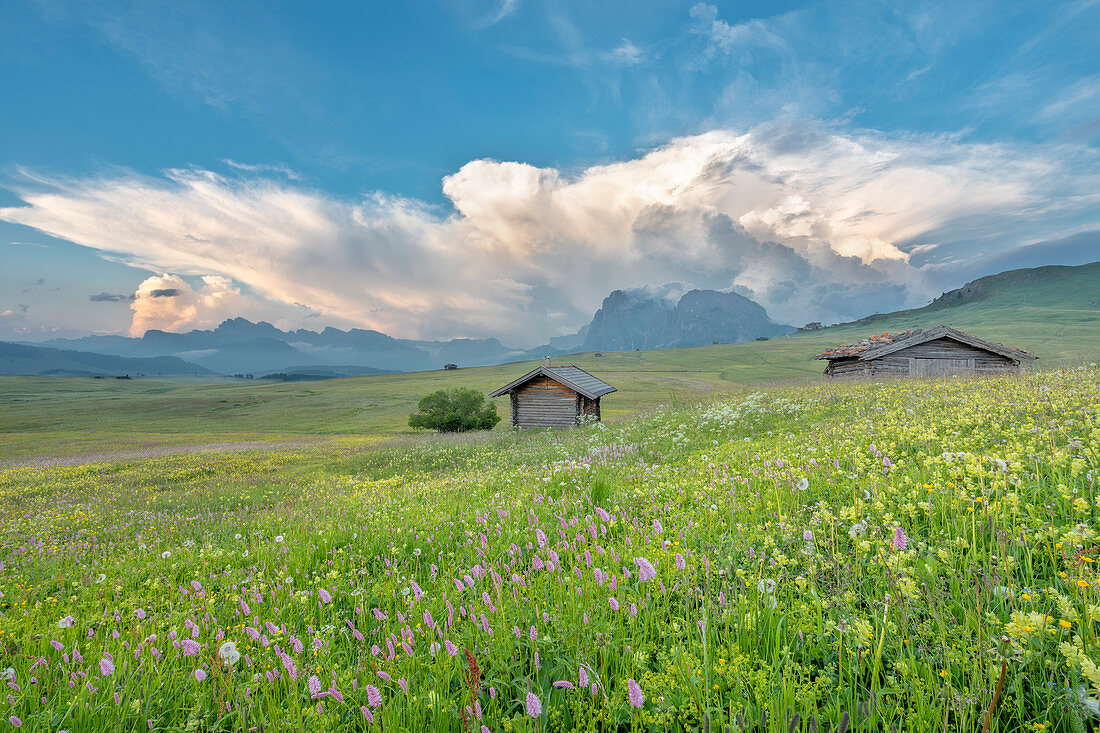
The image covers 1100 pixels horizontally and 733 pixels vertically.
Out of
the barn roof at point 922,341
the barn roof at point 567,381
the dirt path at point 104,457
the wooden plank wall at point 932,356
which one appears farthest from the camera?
the barn roof at point 567,381

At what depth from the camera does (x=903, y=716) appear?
220 centimetres

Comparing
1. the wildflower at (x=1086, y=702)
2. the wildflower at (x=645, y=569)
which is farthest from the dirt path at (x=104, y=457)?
the wildflower at (x=1086, y=702)

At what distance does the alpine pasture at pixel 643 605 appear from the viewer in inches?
93.2

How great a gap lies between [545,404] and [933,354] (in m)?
28.1

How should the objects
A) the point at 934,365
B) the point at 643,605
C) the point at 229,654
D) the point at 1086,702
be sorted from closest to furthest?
the point at 1086,702, the point at 229,654, the point at 643,605, the point at 934,365

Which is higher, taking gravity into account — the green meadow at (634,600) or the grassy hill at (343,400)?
the green meadow at (634,600)

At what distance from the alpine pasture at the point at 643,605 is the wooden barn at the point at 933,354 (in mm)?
25583

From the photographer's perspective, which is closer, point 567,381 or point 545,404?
point 567,381

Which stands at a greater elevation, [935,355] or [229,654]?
[935,355]

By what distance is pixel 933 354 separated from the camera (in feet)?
99.7

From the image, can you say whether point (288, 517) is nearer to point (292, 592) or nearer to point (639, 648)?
point (292, 592)

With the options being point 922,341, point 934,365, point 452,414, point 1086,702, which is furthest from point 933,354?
point 452,414

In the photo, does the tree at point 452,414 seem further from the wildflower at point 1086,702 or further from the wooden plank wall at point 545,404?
the wildflower at point 1086,702

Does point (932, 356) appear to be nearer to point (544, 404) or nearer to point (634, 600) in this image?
point (544, 404)
